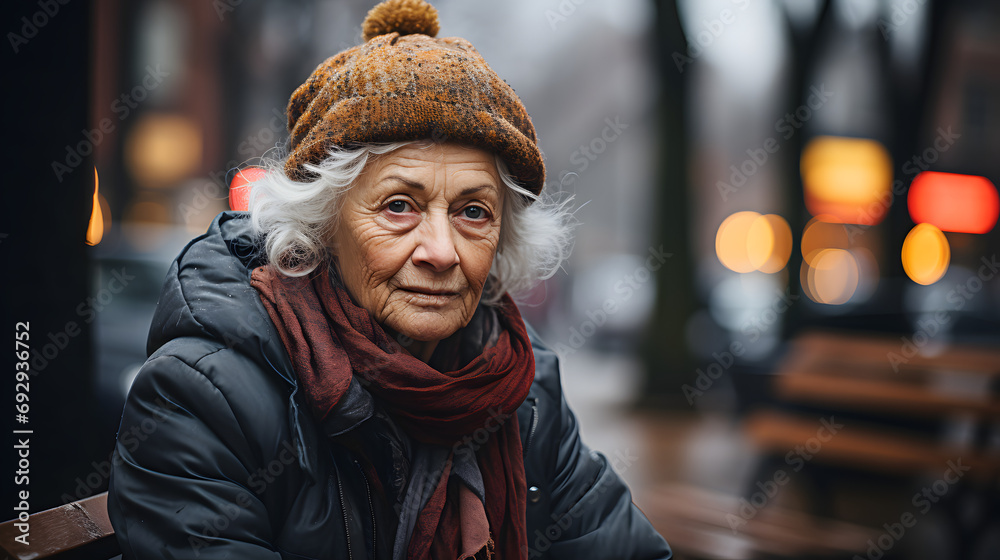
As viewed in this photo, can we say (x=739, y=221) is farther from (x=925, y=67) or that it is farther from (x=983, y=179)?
(x=925, y=67)

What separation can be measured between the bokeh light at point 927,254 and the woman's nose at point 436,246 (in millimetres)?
15221

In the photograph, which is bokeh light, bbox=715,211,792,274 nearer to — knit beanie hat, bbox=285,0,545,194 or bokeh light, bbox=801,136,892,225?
bokeh light, bbox=801,136,892,225

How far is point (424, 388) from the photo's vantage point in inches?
64.9

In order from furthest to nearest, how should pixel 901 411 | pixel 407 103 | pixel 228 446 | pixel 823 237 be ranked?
pixel 823 237 < pixel 901 411 < pixel 407 103 < pixel 228 446

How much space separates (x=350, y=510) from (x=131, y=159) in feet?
63.9

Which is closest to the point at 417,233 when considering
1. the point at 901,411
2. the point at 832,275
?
the point at 901,411

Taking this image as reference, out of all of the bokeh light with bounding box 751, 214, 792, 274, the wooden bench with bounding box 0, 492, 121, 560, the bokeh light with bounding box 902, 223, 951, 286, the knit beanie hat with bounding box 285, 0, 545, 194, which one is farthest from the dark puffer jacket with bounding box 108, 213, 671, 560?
Result: the bokeh light with bounding box 751, 214, 792, 274

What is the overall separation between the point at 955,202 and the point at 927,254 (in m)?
1.31

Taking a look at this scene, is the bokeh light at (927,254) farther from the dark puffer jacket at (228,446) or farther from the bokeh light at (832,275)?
the dark puffer jacket at (228,446)

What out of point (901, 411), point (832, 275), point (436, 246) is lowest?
point (832, 275)

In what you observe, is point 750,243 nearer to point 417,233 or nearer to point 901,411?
point 901,411

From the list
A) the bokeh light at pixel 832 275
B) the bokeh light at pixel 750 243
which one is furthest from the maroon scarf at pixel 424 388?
the bokeh light at pixel 750 243

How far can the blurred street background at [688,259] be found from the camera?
2.25 meters

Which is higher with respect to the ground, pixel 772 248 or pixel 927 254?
pixel 927 254
